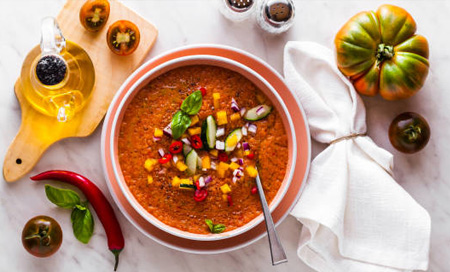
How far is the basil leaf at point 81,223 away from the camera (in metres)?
3.45

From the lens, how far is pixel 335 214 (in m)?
3.29

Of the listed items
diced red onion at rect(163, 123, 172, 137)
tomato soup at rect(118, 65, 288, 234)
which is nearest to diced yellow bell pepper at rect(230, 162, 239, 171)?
tomato soup at rect(118, 65, 288, 234)

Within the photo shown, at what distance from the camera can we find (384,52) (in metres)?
3.23

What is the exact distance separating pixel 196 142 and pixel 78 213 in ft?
3.38

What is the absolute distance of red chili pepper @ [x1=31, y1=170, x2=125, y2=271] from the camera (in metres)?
3.41

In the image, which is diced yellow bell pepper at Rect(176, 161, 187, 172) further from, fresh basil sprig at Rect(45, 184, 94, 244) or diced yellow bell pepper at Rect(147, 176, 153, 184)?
fresh basil sprig at Rect(45, 184, 94, 244)

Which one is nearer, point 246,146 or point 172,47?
point 246,146

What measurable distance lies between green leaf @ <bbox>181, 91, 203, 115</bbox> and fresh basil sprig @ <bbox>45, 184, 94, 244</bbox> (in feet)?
3.42

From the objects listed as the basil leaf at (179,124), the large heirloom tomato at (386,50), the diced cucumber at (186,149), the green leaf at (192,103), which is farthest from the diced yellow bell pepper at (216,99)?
the large heirloom tomato at (386,50)

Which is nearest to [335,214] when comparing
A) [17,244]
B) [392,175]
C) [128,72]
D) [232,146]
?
[392,175]

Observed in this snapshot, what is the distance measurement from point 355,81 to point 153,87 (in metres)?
1.41

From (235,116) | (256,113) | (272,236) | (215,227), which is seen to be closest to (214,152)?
(235,116)

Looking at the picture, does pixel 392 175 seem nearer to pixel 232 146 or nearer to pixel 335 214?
pixel 335 214

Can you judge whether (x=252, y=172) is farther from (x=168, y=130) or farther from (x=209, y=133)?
(x=168, y=130)
